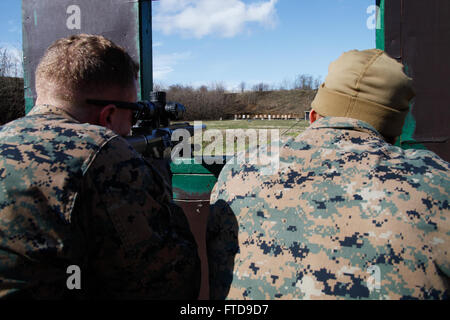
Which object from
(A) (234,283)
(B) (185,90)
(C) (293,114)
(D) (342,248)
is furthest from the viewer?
(C) (293,114)

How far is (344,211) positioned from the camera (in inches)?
46.5

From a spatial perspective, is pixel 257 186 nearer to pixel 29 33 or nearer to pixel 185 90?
pixel 29 33

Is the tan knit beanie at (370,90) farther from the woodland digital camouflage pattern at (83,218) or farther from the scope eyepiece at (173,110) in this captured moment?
the scope eyepiece at (173,110)

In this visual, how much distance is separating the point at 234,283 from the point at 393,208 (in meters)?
0.59

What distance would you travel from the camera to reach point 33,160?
111 centimetres

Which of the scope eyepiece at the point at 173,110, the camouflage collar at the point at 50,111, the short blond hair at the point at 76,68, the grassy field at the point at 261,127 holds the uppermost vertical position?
the short blond hair at the point at 76,68

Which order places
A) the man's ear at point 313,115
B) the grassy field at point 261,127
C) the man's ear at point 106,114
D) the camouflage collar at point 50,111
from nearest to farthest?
the camouflage collar at point 50,111, the man's ear at point 106,114, the man's ear at point 313,115, the grassy field at point 261,127

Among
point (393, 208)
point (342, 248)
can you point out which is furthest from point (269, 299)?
point (393, 208)

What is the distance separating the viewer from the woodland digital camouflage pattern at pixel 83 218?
41.4 inches

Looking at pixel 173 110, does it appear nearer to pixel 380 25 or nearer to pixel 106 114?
pixel 106 114

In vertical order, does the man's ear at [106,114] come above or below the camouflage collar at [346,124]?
above

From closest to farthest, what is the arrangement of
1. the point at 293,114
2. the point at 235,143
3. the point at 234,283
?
the point at 234,283 → the point at 235,143 → the point at 293,114

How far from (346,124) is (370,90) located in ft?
0.58

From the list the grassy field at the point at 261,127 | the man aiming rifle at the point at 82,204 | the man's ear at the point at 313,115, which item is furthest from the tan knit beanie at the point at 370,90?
the man aiming rifle at the point at 82,204
